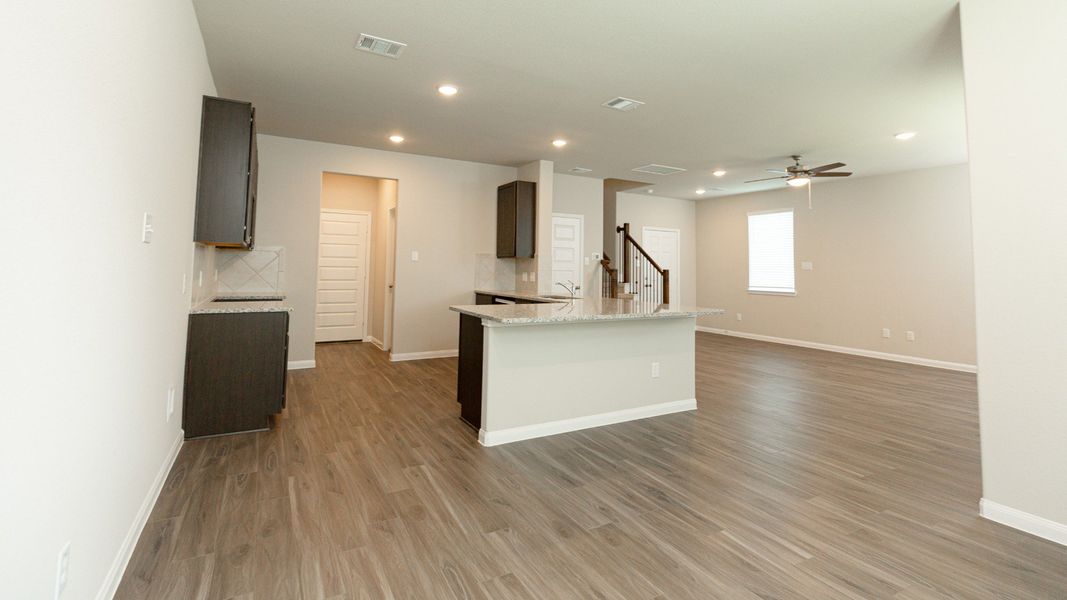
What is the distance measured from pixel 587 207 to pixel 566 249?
30.3 inches

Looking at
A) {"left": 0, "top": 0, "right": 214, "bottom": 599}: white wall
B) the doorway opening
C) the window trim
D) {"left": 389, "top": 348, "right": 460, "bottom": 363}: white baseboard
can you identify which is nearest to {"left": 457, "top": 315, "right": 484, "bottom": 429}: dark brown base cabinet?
{"left": 0, "top": 0, "right": 214, "bottom": 599}: white wall

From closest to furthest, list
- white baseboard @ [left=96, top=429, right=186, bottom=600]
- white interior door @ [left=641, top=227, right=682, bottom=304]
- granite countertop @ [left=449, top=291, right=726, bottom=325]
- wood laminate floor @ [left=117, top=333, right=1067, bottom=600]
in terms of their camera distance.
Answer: white baseboard @ [left=96, top=429, right=186, bottom=600]
wood laminate floor @ [left=117, top=333, right=1067, bottom=600]
granite countertop @ [left=449, top=291, right=726, bottom=325]
white interior door @ [left=641, top=227, right=682, bottom=304]

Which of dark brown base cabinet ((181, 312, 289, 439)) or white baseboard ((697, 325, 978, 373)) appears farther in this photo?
white baseboard ((697, 325, 978, 373))

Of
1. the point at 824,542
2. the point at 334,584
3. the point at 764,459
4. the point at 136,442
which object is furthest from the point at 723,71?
the point at 136,442

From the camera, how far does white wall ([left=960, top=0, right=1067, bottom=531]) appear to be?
2059mm

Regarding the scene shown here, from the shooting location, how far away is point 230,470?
2.63m

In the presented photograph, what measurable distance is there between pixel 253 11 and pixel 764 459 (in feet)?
13.5

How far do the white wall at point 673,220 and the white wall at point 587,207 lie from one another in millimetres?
1502

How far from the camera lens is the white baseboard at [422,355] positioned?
603 cm

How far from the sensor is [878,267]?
22.8 feet

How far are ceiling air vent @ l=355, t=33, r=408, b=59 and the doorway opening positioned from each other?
4051 mm

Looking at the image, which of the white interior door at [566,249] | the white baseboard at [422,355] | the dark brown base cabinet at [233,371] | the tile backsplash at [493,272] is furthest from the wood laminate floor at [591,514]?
the white interior door at [566,249]

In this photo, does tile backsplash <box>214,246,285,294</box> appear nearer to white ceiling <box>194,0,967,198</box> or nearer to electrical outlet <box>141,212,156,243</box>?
white ceiling <box>194,0,967,198</box>

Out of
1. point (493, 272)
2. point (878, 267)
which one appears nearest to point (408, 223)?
point (493, 272)
